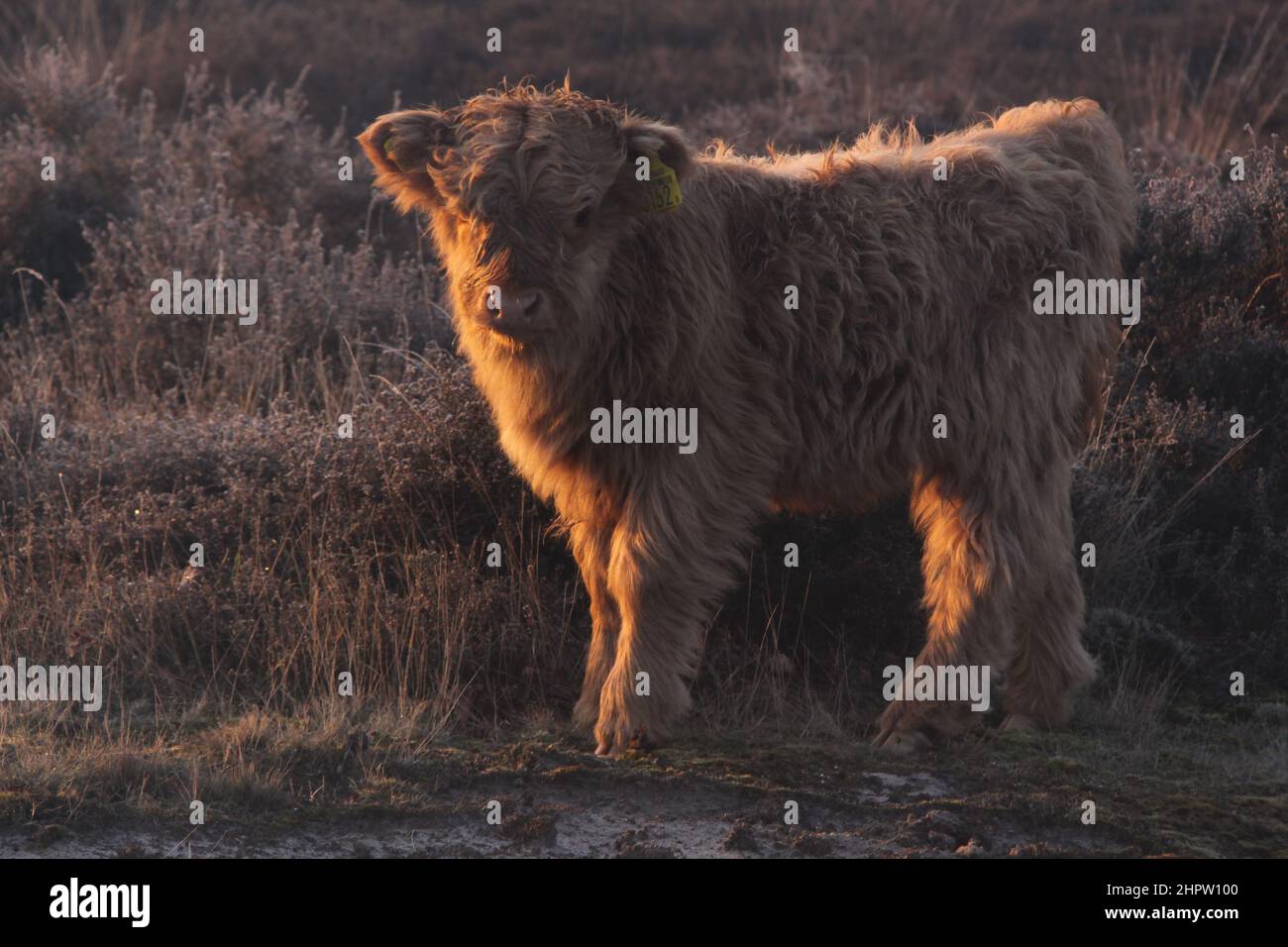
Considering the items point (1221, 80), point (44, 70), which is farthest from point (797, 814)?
point (1221, 80)

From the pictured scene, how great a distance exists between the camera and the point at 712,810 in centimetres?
509

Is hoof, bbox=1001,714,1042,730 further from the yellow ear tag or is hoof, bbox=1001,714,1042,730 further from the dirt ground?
the yellow ear tag

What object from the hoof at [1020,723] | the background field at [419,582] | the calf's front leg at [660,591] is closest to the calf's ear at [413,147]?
the calf's front leg at [660,591]

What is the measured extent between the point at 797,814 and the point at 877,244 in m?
Answer: 2.09

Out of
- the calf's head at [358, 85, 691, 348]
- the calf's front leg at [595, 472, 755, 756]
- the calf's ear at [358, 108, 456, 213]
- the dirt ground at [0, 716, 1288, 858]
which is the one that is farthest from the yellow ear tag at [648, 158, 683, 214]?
the dirt ground at [0, 716, 1288, 858]

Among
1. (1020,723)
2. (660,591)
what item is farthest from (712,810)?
(1020,723)

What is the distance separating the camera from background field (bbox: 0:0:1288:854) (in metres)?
5.09

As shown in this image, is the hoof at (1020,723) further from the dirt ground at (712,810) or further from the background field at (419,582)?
the dirt ground at (712,810)

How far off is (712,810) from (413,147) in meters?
2.46

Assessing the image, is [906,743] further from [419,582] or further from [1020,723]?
[419,582]

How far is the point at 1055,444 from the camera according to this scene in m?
5.97

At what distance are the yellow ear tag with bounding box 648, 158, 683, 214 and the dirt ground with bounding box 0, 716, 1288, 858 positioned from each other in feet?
6.21

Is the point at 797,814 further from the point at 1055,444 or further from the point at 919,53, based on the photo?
the point at 919,53

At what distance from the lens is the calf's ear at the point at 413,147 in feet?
17.7
